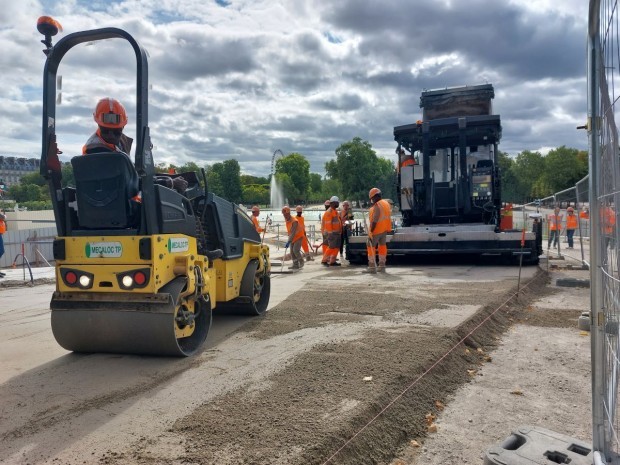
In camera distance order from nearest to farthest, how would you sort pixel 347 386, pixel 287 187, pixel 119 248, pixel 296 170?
pixel 347 386
pixel 119 248
pixel 287 187
pixel 296 170

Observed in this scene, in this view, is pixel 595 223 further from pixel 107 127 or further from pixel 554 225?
pixel 554 225

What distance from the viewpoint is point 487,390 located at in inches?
176

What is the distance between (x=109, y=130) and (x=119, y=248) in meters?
1.11

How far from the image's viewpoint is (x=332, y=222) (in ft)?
46.3

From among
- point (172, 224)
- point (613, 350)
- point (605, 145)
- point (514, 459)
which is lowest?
point (514, 459)

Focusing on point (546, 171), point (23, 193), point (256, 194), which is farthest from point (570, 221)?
point (23, 193)

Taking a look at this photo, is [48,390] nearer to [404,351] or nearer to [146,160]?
[146,160]

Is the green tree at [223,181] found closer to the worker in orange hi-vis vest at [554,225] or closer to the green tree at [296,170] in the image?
the worker in orange hi-vis vest at [554,225]

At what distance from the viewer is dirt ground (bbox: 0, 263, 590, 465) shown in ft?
10.4

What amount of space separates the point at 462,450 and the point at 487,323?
3.30 m

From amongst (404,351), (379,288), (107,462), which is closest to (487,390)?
(404,351)

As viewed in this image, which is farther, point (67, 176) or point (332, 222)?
point (332, 222)

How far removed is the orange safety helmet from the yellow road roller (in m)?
0.28

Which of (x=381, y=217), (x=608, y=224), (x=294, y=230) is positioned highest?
(x=381, y=217)
